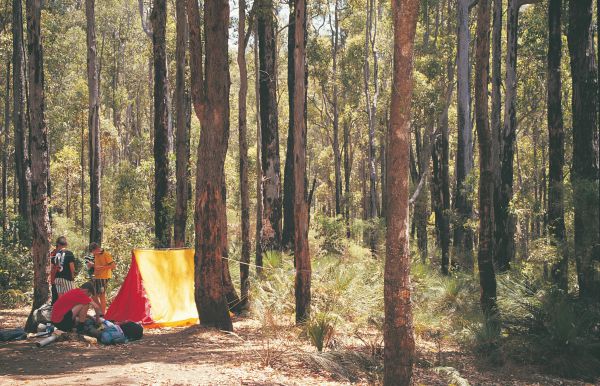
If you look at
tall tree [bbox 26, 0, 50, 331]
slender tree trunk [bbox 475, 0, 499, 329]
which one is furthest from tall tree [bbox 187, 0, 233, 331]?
slender tree trunk [bbox 475, 0, 499, 329]

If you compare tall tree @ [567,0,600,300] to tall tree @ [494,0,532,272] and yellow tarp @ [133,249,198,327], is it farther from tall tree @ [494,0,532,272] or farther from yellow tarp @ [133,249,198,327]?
yellow tarp @ [133,249,198,327]

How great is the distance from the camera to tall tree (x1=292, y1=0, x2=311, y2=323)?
12141mm

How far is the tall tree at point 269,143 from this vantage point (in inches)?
797

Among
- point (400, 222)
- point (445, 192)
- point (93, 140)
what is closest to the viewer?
point (400, 222)

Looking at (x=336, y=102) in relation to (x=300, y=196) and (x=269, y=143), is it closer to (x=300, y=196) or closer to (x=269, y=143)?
(x=269, y=143)

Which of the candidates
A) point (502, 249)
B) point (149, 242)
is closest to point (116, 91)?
point (149, 242)

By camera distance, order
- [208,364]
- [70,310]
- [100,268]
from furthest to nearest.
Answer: [100,268]
[70,310]
[208,364]

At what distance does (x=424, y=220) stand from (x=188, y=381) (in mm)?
27785

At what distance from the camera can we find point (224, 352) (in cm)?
998

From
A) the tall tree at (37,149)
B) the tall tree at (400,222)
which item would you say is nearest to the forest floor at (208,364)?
the tall tree at (400,222)

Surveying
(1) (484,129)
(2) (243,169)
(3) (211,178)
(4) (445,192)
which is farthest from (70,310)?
(4) (445,192)

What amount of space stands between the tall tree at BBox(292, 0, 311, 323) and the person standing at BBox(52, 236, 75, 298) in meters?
4.30

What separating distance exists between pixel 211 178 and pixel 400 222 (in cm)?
523

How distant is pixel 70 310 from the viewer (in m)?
10.6
